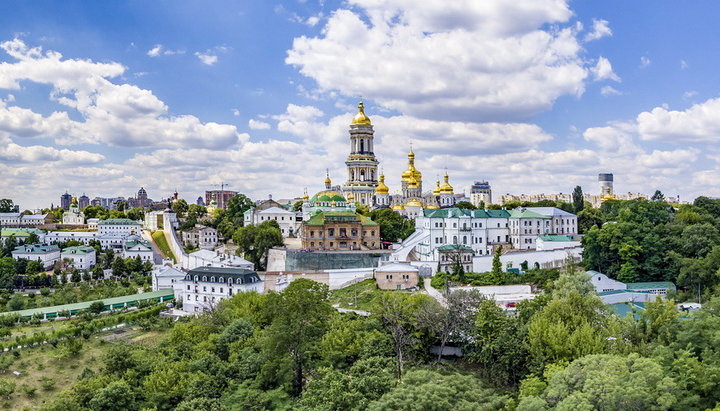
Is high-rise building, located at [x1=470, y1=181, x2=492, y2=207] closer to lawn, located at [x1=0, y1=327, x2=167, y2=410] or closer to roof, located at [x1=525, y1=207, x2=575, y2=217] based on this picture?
roof, located at [x1=525, y1=207, x2=575, y2=217]

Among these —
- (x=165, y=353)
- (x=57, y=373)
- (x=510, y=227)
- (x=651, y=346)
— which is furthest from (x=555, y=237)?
(x=57, y=373)

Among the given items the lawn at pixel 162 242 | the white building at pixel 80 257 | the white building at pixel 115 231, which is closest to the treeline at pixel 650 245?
the lawn at pixel 162 242

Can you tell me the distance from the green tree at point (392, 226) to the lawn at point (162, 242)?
28366 millimetres

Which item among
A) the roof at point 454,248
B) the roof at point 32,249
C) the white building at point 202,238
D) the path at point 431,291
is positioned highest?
the white building at point 202,238

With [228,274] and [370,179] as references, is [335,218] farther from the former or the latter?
[370,179]

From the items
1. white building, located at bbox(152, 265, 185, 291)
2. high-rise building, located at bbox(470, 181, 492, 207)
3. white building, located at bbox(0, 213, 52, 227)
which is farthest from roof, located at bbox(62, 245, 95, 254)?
high-rise building, located at bbox(470, 181, 492, 207)

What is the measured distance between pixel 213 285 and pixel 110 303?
1070cm

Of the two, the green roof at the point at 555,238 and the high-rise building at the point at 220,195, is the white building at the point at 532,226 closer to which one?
the green roof at the point at 555,238

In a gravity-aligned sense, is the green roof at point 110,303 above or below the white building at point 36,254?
below

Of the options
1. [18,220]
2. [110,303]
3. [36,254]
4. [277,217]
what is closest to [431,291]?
[110,303]

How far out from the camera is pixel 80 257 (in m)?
72.7

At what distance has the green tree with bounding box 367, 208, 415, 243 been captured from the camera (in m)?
63.2

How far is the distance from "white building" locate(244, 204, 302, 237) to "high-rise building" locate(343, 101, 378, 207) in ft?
71.6

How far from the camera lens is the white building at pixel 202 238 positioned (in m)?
72.6
